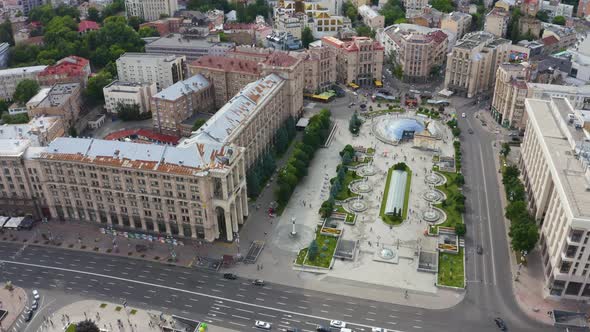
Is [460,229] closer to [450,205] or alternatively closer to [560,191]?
[450,205]

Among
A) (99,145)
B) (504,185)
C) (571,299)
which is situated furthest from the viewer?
(504,185)

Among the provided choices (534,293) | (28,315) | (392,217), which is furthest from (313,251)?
(28,315)

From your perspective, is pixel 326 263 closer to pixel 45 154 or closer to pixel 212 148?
pixel 212 148

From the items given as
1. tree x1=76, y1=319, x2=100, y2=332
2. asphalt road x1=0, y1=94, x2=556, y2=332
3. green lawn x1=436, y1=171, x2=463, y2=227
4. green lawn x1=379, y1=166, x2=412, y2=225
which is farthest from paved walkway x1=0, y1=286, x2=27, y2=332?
green lawn x1=436, y1=171, x2=463, y2=227

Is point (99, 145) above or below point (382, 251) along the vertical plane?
above

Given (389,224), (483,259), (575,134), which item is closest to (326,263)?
(389,224)

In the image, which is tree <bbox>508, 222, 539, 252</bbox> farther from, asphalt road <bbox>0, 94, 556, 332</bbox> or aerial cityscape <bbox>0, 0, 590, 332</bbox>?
asphalt road <bbox>0, 94, 556, 332</bbox>
